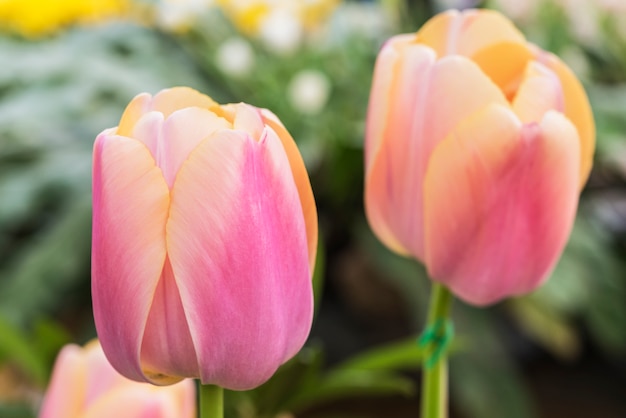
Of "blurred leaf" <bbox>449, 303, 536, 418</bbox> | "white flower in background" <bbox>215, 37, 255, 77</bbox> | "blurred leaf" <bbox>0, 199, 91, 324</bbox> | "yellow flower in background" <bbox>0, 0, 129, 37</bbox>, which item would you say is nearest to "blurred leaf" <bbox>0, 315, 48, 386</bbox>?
"blurred leaf" <bbox>0, 199, 91, 324</bbox>

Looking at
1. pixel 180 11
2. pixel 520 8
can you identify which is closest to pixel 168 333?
pixel 180 11

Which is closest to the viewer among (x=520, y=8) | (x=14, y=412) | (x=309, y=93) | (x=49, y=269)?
(x=14, y=412)

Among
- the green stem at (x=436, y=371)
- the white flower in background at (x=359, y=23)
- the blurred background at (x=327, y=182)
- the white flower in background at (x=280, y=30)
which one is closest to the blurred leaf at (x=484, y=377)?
the blurred background at (x=327, y=182)

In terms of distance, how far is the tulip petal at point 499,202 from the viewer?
18 cm

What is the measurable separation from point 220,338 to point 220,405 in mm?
15

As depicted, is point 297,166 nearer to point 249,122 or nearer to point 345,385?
point 249,122

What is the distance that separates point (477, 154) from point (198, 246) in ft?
0.23

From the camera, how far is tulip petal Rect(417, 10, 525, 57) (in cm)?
20

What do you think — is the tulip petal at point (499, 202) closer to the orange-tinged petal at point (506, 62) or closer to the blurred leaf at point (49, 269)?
the orange-tinged petal at point (506, 62)

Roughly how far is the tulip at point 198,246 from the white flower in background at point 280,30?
96cm

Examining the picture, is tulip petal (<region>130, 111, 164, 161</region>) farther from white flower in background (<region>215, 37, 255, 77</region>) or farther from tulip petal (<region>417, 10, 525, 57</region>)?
white flower in background (<region>215, 37, 255, 77</region>)

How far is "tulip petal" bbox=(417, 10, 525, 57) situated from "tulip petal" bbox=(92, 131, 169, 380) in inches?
3.8

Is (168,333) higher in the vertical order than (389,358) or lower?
higher

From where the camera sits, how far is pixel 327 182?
41.2 inches
